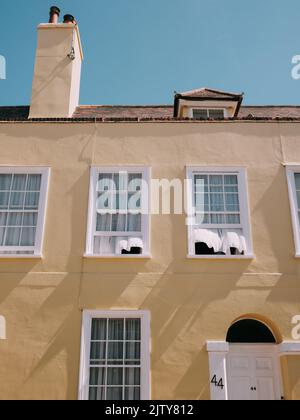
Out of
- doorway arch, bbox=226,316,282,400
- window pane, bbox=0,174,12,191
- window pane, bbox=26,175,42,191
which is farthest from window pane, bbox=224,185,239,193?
window pane, bbox=0,174,12,191

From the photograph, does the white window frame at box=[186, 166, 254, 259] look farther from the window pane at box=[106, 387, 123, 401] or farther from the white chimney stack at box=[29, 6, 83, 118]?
the white chimney stack at box=[29, 6, 83, 118]

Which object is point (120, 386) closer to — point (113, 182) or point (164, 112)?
point (113, 182)

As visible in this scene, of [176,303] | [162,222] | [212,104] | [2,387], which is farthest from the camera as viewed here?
[212,104]

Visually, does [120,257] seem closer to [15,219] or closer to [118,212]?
[118,212]

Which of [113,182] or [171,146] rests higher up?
[171,146]

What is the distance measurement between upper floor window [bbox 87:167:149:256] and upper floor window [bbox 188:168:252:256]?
49.9 inches

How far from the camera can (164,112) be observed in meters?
15.9

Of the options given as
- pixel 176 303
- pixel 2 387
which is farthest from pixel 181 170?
pixel 2 387

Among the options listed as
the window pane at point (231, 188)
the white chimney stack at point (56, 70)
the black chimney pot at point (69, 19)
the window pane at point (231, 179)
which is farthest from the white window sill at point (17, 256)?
the black chimney pot at point (69, 19)

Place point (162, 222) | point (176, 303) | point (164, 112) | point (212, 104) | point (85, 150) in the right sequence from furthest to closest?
point (164, 112)
point (212, 104)
point (85, 150)
point (162, 222)
point (176, 303)

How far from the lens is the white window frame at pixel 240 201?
10832 mm

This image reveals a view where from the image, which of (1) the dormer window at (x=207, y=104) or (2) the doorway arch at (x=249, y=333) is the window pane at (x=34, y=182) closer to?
(1) the dormer window at (x=207, y=104)

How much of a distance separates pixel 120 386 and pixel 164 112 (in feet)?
32.3

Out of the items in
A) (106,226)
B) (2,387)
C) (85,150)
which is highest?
(85,150)
